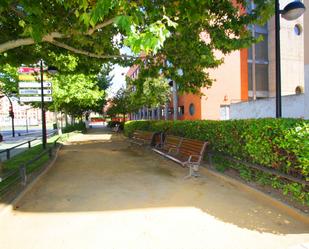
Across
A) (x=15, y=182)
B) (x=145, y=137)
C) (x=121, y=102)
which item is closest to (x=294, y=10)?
(x=15, y=182)

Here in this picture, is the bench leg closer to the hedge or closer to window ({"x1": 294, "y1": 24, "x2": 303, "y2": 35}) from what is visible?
the hedge

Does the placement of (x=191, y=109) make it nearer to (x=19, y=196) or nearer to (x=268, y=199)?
(x=268, y=199)

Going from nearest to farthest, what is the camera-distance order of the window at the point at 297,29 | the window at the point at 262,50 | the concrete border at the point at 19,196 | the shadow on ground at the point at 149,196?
the shadow on ground at the point at 149,196
the concrete border at the point at 19,196
the window at the point at 262,50
the window at the point at 297,29

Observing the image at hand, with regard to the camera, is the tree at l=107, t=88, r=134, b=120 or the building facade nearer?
the building facade

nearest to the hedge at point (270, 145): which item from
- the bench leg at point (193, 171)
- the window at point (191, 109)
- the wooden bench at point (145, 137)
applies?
the bench leg at point (193, 171)

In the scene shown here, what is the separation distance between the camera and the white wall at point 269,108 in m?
15.1

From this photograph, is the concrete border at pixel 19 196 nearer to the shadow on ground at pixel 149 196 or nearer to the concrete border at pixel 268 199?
the shadow on ground at pixel 149 196

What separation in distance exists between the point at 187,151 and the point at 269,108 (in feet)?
30.4

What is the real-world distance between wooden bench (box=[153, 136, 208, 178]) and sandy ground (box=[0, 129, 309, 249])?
46 centimetres

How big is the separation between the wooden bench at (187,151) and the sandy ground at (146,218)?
1.51 ft

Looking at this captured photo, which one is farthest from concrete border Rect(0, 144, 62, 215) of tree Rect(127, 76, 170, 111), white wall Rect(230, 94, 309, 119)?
tree Rect(127, 76, 170, 111)

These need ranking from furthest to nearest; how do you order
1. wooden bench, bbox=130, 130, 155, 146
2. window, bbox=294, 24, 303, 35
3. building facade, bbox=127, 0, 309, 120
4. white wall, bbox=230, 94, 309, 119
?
window, bbox=294, 24, 303, 35 → building facade, bbox=127, 0, 309, 120 → white wall, bbox=230, 94, 309, 119 → wooden bench, bbox=130, 130, 155, 146

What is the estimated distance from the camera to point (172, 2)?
6.12 m

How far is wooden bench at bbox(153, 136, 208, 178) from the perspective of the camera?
25.9 ft
